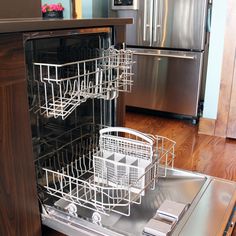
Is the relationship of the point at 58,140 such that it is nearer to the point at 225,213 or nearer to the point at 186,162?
the point at 225,213

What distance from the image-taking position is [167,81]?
2.86 metres

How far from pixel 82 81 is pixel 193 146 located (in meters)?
1.44

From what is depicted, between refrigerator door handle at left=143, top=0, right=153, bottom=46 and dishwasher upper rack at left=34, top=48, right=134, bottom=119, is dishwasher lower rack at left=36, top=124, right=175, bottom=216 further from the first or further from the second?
refrigerator door handle at left=143, top=0, right=153, bottom=46

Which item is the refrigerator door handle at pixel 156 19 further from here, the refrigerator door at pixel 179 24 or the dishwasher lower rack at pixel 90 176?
A: the dishwasher lower rack at pixel 90 176

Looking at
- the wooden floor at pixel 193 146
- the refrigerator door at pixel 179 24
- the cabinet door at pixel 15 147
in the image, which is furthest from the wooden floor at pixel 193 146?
the cabinet door at pixel 15 147

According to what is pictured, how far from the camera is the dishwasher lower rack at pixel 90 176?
3.35 feet

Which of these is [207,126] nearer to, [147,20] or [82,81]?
[147,20]

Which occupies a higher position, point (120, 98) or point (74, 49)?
point (74, 49)

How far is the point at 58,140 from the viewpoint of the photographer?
1.26 m

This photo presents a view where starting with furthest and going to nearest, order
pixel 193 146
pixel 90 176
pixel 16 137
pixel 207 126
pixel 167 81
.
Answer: pixel 167 81, pixel 207 126, pixel 193 146, pixel 90 176, pixel 16 137

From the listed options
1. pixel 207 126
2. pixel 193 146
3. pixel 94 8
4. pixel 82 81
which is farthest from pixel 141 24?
pixel 82 81

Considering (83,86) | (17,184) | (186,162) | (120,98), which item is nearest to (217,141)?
(186,162)

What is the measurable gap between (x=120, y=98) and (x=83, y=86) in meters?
0.32

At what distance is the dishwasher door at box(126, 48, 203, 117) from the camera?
8.88 ft
